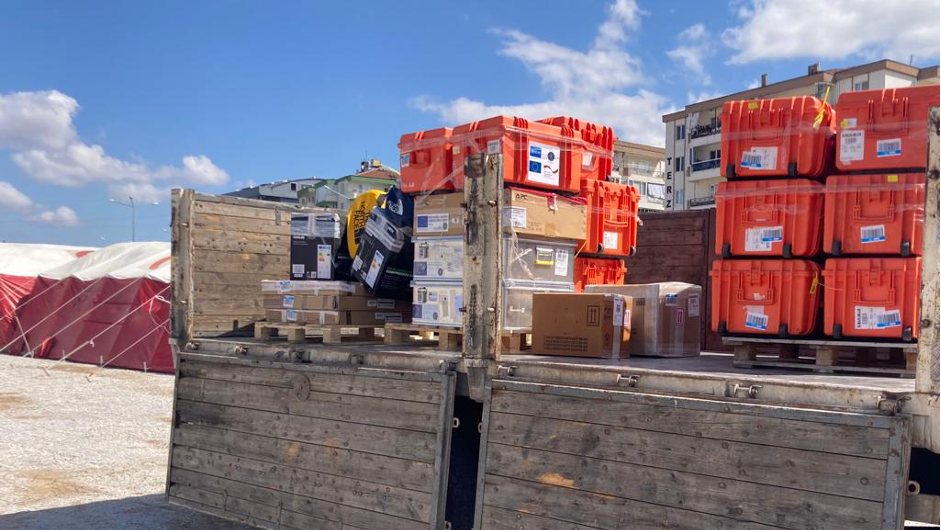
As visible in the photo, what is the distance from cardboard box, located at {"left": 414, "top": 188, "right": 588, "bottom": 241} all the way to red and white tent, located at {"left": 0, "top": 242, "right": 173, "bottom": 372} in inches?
566

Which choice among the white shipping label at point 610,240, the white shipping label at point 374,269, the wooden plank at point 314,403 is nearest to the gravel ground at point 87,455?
the wooden plank at point 314,403

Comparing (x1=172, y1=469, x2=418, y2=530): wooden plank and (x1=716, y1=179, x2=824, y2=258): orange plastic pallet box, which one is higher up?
(x1=716, y1=179, x2=824, y2=258): orange plastic pallet box

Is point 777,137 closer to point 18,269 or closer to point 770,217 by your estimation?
point 770,217

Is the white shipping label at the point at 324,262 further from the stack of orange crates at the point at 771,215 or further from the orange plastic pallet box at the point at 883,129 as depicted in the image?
the orange plastic pallet box at the point at 883,129

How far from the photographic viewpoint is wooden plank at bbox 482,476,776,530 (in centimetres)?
429

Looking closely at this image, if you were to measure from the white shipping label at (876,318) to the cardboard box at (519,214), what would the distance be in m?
2.37

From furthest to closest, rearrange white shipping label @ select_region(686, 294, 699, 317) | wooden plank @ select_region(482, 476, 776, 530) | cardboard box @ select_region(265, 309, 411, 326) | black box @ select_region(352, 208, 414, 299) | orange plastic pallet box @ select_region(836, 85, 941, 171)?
1. cardboard box @ select_region(265, 309, 411, 326)
2. black box @ select_region(352, 208, 414, 299)
3. white shipping label @ select_region(686, 294, 699, 317)
4. orange plastic pallet box @ select_region(836, 85, 941, 171)
5. wooden plank @ select_region(482, 476, 776, 530)

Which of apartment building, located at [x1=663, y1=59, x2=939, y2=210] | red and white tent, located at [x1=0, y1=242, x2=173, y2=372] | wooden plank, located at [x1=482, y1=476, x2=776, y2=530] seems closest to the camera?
wooden plank, located at [x1=482, y1=476, x2=776, y2=530]

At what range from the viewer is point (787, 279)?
546 cm

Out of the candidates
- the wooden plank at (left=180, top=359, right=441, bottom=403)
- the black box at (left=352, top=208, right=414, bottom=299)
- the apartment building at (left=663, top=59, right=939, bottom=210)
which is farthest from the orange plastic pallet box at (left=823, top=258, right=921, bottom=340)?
the apartment building at (left=663, top=59, right=939, bottom=210)

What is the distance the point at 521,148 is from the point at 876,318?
9.19 feet

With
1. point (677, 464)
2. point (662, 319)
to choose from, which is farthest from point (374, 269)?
point (677, 464)

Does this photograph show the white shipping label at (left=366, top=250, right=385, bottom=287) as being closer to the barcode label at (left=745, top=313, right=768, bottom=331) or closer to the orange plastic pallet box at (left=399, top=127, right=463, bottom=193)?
the orange plastic pallet box at (left=399, top=127, right=463, bottom=193)

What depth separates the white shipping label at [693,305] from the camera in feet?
21.4
